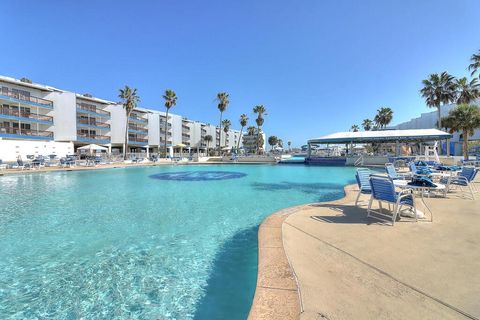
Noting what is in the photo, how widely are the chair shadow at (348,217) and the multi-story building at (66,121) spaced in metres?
34.5

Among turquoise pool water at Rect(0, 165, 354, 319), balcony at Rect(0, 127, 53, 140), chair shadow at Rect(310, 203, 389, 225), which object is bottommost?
turquoise pool water at Rect(0, 165, 354, 319)

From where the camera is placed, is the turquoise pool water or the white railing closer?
the turquoise pool water

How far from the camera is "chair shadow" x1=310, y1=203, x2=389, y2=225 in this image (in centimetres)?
488

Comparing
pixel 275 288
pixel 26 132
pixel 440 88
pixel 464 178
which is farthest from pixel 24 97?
pixel 440 88

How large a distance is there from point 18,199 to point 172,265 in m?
9.27

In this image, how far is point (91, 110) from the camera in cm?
4419

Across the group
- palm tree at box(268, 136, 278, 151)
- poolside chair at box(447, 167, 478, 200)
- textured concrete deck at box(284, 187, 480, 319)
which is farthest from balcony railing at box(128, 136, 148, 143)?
palm tree at box(268, 136, 278, 151)

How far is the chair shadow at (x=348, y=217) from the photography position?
192 inches

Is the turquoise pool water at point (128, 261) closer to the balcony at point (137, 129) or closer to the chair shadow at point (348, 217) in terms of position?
the chair shadow at point (348, 217)

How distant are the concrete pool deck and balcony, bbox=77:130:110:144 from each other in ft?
152

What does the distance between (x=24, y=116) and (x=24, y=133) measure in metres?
2.44

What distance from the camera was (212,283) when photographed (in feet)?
11.8

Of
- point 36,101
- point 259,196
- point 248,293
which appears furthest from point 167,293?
point 36,101

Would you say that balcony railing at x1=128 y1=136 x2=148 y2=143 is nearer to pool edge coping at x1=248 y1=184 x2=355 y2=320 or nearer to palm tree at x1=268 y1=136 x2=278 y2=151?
pool edge coping at x1=248 y1=184 x2=355 y2=320
